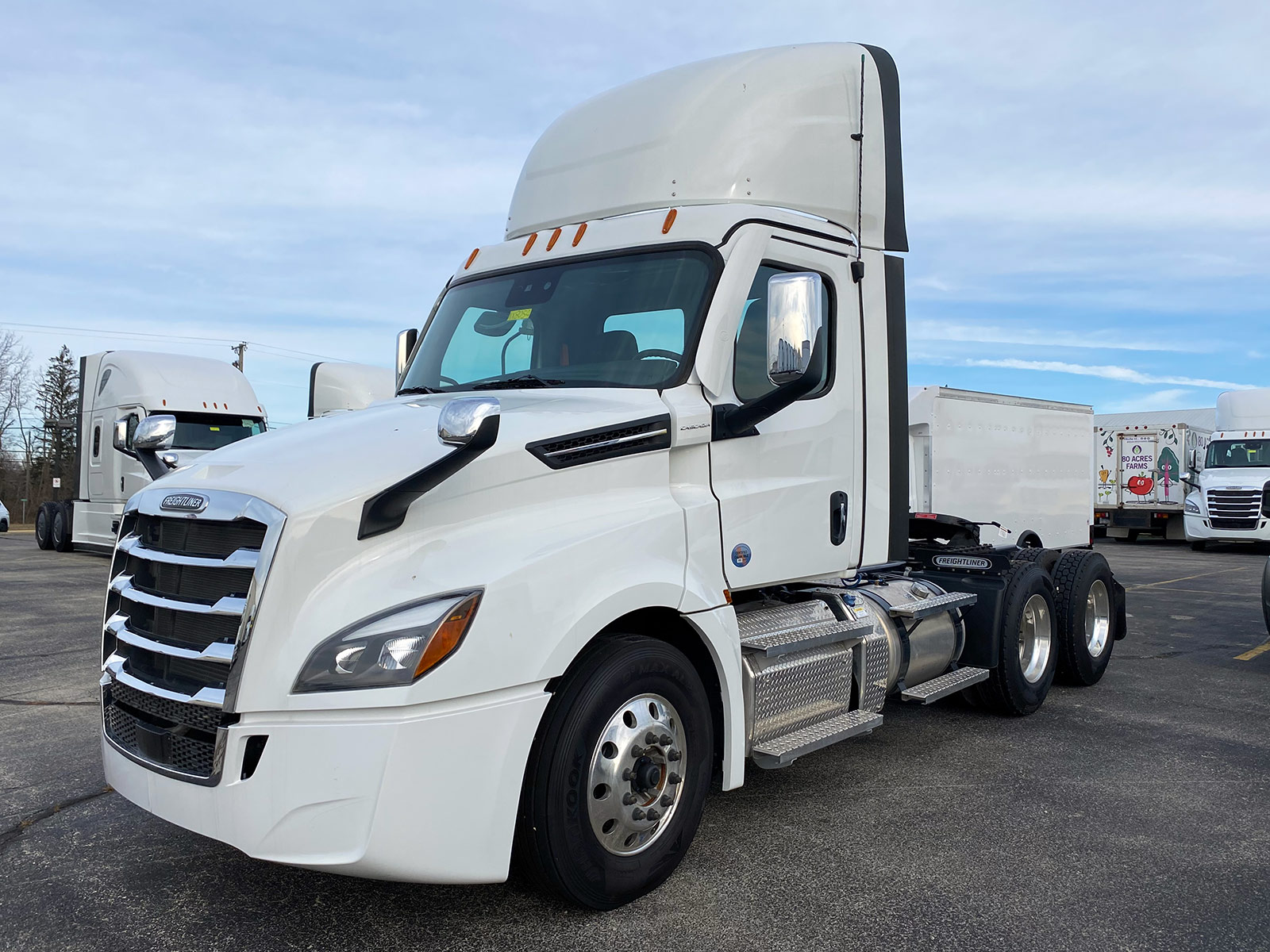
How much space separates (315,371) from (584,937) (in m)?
4.54

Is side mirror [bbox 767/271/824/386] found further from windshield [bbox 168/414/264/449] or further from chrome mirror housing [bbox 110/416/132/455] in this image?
windshield [bbox 168/414/264/449]

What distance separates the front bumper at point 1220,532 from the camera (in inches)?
939

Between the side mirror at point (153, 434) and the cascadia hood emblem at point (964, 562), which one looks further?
the cascadia hood emblem at point (964, 562)

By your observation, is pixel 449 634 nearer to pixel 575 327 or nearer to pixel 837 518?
pixel 575 327

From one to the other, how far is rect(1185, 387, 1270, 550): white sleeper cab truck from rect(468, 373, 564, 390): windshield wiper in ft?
80.4

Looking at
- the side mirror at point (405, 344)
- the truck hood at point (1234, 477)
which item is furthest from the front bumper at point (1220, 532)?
the side mirror at point (405, 344)

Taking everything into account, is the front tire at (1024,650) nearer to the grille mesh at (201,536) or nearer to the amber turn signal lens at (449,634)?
the amber turn signal lens at (449,634)

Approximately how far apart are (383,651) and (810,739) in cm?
222

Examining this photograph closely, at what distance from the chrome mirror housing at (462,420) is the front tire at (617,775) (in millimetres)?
953

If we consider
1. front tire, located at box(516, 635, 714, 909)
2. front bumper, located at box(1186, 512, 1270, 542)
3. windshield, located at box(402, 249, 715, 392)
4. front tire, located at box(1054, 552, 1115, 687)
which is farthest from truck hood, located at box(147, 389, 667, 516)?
front bumper, located at box(1186, 512, 1270, 542)

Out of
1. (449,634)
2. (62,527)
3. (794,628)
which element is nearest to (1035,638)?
(794,628)

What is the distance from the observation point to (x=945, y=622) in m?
6.29

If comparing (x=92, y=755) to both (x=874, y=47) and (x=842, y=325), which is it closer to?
(x=842, y=325)

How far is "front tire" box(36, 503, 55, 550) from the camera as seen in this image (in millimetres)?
21062
